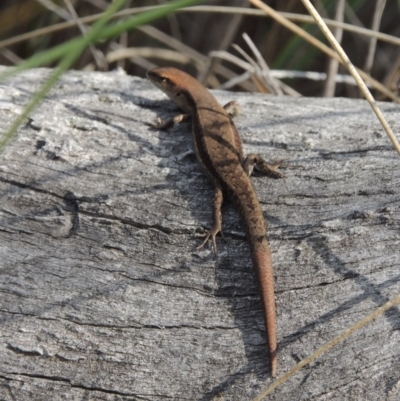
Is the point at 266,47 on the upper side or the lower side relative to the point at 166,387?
upper

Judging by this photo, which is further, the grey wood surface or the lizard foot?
the lizard foot

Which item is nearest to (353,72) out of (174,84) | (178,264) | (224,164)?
(224,164)

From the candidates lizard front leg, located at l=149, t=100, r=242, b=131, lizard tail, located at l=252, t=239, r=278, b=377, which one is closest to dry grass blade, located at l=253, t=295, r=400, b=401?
lizard tail, located at l=252, t=239, r=278, b=377

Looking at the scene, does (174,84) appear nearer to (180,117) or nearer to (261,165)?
(180,117)

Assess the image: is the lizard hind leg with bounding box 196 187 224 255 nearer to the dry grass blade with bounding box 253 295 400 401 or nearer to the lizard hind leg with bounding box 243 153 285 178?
the lizard hind leg with bounding box 243 153 285 178

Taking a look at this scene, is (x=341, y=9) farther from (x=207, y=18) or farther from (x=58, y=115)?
(x=58, y=115)

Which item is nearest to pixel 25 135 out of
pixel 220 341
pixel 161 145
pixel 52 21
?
pixel 161 145

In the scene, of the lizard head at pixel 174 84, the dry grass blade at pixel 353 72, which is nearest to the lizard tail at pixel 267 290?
the dry grass blade at pixel 353 72
